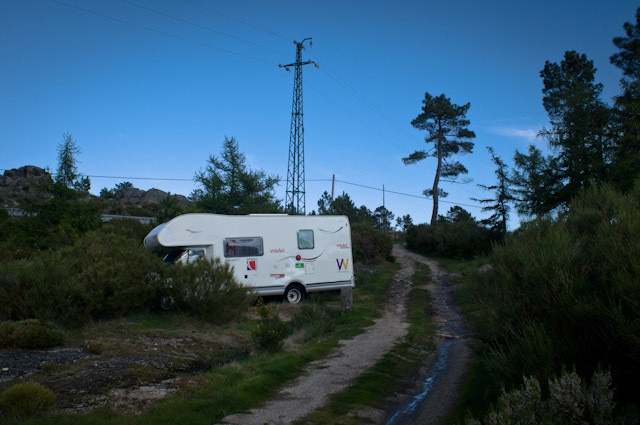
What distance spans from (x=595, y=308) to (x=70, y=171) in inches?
1024

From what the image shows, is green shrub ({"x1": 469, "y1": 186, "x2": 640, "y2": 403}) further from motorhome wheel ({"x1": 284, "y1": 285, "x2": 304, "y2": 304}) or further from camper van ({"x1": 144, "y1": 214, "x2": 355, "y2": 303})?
motorhome wheel ({"x1": 284, "y1": 285, "x2": 304, "y2": 304})

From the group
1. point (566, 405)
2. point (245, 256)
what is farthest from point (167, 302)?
point (566, 405)

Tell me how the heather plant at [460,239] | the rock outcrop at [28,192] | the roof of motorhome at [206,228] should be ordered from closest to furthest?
the roof of motorhome at [206,228], the heather plant at [460,239], the rock outcrop at [28,192]

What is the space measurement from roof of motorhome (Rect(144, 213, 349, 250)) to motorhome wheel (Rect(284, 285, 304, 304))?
234 cm

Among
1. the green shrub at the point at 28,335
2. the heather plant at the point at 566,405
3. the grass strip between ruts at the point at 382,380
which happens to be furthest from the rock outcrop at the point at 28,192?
the heather plant at the point at 566,405

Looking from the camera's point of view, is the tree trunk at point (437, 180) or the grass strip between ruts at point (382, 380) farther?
the tree trunk at point (437, 180)

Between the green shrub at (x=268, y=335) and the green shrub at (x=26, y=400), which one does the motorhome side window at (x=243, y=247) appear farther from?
the green shrub at (x=26, y=400)

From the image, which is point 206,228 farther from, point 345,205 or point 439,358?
point 345,205

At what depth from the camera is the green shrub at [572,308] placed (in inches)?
167

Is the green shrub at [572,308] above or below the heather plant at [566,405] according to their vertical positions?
above

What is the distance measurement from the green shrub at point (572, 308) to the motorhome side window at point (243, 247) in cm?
938

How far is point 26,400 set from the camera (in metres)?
5.23

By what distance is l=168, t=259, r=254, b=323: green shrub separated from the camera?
477 inches

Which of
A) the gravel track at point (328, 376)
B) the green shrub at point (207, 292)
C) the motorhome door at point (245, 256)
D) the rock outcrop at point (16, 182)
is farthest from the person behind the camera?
the rock outcrop at point (16, 182)
